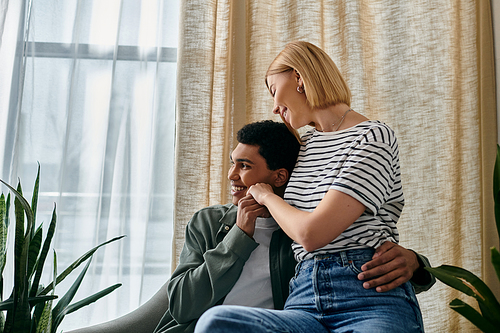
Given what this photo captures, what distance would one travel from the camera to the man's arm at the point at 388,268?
1.03m

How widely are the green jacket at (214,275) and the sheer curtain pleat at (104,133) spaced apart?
1.95 feet

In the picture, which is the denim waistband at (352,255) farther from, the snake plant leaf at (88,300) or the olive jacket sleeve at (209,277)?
the snake plant leaf at (88,300)

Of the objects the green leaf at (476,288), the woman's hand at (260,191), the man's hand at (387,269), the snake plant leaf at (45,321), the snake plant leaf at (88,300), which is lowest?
the snake plant leaf at (45,321)

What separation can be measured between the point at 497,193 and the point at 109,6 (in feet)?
5.96

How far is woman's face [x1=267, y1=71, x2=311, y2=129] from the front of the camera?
1.31 meters

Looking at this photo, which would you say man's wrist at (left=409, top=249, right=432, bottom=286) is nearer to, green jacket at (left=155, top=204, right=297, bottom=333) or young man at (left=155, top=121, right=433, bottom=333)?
young man at (left=155, top=121, right=433, bottom=333)

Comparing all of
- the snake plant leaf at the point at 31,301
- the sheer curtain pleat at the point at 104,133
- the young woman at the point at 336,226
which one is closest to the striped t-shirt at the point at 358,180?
the young woman at the point at 336,226

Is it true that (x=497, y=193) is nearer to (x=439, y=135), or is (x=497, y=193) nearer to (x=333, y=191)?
(x=333, y=191)

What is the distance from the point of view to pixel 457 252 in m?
1.80

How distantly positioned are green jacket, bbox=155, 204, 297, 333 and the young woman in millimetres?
99

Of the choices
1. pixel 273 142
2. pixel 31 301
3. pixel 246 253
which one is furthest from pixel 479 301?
pixel 31 301

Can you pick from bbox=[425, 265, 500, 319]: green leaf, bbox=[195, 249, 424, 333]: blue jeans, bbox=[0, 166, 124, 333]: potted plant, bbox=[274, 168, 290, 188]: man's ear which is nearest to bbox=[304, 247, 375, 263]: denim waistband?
bbox=[195, 249, 424, 333]: blue jeans

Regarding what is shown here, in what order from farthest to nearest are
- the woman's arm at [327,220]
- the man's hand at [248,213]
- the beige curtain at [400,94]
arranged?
1. the beige curtain at [400,94]
2. the man's hand at [248,213]
3. the woman's arm at [327,220]

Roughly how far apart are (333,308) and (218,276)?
1.17ft
